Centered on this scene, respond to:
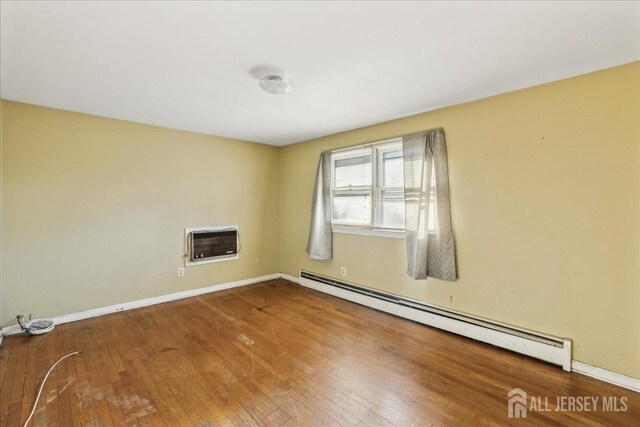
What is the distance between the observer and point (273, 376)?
211cm

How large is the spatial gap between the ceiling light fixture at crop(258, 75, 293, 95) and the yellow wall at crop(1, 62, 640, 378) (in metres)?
1.58

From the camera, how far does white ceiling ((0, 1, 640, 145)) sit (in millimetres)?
1482

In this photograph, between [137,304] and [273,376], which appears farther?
[137,304]

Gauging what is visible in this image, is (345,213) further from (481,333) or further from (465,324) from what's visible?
(481,333)

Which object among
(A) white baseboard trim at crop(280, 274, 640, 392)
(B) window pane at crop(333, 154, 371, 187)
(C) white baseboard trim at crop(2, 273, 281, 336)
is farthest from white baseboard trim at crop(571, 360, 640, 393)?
(C) white baseboard trim at crop(2, 273, 281, 336)

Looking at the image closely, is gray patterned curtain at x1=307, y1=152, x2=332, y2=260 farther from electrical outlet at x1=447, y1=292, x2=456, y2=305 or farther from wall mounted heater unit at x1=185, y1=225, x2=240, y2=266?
electrical outlet at x1=447, y1=292, x2=456, y2=305

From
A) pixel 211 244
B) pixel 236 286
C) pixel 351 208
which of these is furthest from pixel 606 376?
pixel 211 244

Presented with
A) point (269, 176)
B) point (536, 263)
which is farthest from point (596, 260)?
point (269, 176)

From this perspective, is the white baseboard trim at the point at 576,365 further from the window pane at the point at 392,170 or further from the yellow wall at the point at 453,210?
the window pane at the point at 392,170

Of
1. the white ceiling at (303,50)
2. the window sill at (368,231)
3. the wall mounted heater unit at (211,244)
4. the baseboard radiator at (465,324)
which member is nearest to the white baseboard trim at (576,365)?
the baseboard radiator at (465,324)

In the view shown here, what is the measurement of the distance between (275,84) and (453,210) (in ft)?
6.83

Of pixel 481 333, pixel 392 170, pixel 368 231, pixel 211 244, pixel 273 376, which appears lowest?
pixel 273 376

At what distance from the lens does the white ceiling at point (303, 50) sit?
148 centimetres

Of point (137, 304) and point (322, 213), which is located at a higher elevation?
point (322, 213)
